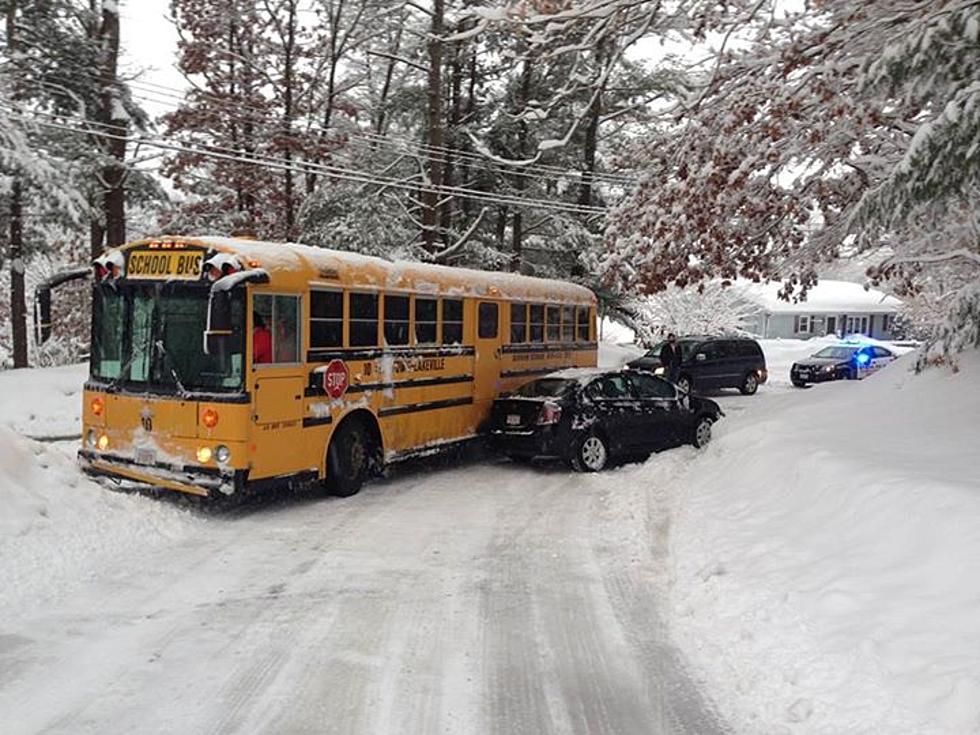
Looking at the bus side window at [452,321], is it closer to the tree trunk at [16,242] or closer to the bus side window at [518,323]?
the bus side window at [518,323]

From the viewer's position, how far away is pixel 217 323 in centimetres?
877

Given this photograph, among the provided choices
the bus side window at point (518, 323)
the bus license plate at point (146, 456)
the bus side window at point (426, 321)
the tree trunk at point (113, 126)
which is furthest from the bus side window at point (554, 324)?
the tree trunk at point (113, 126)

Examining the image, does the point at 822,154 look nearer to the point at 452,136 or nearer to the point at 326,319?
the point at 326,319

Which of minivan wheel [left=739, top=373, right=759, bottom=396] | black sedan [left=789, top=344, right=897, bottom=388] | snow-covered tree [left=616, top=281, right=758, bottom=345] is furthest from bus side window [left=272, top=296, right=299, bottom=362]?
snow-covered tree [left=616, top=281, right=758, bottom=345]

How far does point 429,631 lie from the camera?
20.0ft

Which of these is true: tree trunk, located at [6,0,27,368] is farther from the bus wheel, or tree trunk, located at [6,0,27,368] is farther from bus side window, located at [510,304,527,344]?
the bus wheel

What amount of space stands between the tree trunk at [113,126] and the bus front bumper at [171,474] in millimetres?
14245

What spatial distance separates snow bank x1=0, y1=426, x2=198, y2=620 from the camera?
6.90 metres

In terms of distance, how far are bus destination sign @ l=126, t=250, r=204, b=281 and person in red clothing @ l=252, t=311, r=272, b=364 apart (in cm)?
80

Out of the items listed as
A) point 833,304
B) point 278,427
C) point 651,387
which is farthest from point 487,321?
point 833,304

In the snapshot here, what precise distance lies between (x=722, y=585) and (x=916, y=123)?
640 cm

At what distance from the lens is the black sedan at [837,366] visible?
29.8m

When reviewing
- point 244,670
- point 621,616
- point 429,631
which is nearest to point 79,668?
point 244,670

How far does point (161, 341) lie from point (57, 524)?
2455mm
